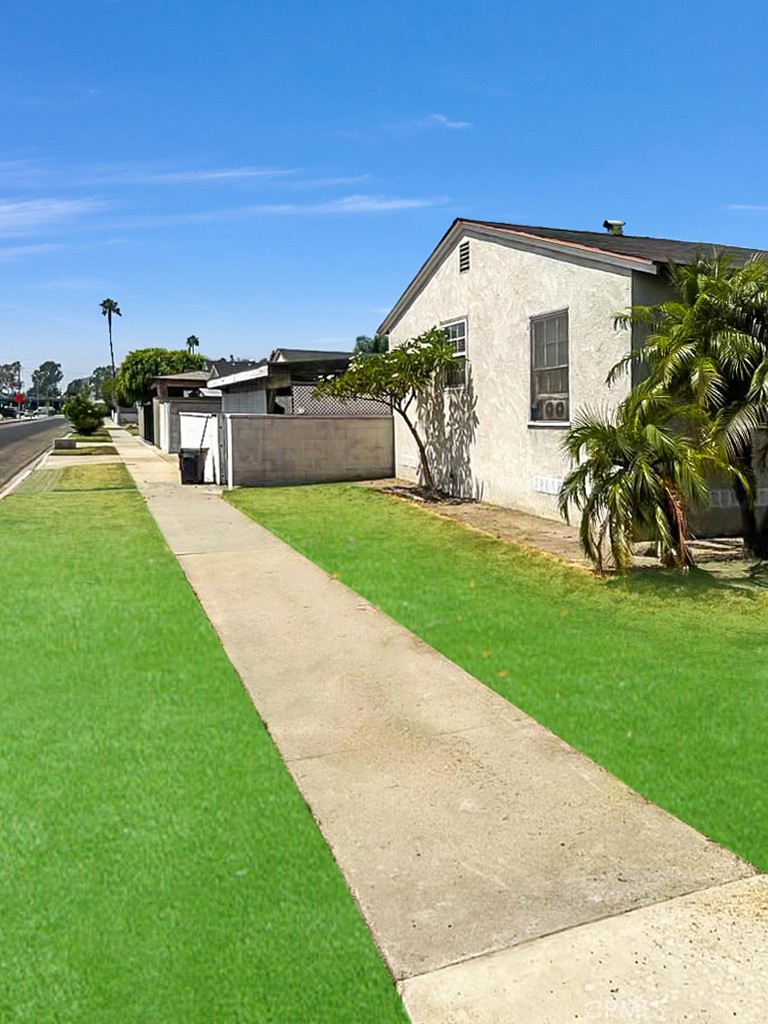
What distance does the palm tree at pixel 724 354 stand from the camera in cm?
784

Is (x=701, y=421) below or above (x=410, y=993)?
above

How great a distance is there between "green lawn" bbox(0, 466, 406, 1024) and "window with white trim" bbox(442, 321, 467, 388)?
9.78 metres

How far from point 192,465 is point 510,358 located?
368 inches

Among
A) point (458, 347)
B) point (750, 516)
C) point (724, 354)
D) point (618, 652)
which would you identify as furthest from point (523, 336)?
point (618, 652)

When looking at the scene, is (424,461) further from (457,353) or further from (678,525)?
(678,525)

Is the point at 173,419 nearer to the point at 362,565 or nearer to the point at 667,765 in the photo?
the point at 362,565

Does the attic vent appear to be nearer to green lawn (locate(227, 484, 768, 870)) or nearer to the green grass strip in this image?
green lawn (locate(227, 484, 768, 870))

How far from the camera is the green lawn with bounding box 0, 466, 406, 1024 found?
2.44 metres

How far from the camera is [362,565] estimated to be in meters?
9.15

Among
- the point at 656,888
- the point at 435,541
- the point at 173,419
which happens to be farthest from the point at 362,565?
the point at 173,419

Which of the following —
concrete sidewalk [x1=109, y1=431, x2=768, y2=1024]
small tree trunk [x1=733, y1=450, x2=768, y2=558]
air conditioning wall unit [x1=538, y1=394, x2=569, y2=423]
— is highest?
air conditioning wall unit [x1=538, y1=394, x2=569, y2=423]

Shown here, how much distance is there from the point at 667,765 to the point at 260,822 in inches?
83.0

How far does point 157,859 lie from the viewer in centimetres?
A: 315

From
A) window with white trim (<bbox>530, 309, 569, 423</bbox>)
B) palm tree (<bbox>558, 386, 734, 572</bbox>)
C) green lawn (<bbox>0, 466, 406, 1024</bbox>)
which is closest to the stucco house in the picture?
window with white trim (<bbox>530, 309, 569, 423</bbox>)
